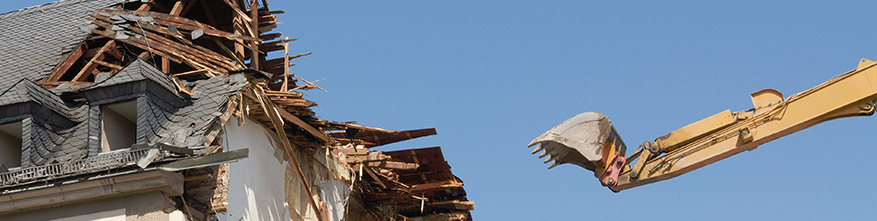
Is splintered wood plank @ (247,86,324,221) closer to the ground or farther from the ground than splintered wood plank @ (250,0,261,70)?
closer to the ground

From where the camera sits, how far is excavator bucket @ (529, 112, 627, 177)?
67.7 feet

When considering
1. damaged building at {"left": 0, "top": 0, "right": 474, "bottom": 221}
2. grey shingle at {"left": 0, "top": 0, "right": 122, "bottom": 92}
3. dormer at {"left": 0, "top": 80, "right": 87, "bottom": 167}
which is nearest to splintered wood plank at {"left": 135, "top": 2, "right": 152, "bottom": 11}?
damaged building at {"left": 0, "top": 0, "right": 474, "bottom": 221}

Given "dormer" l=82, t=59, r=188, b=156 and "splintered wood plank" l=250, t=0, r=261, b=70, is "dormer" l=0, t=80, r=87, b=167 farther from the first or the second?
"splintered wood plank" l=250, t=0, r=261, b=70

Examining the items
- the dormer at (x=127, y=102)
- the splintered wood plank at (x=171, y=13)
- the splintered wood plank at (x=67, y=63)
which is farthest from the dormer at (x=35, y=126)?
the splintered wood plank at (x=171, y=13)

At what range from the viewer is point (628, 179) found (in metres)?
21.0

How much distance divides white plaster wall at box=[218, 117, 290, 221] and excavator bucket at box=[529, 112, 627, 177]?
4.55m

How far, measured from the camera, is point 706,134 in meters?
20.9

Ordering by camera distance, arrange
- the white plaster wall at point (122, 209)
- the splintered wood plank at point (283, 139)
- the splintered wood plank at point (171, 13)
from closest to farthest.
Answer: the white plaster wall at point (122, 209) < the splintered wood plank at point (283, 139) < the splintered wood plank at point (171, 13)

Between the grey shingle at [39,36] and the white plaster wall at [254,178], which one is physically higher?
the grey shingle at [39,36]

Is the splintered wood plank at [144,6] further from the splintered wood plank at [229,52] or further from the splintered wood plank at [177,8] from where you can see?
the splintered wood plank at [229,52]

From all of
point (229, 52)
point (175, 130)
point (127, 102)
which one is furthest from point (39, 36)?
point (175, 130)

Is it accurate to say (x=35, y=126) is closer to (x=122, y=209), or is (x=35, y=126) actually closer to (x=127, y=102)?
(x=127, y=102)

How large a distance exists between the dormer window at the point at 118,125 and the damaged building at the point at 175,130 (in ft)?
0.08

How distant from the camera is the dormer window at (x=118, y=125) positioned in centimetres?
1988
